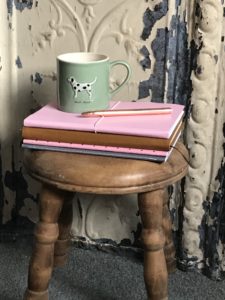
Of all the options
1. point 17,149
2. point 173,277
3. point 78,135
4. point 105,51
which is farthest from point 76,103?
point 173,277

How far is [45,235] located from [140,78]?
35cm

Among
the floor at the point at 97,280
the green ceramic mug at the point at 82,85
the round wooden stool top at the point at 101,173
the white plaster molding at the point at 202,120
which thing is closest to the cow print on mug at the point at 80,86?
the green ceramic mug at the point at 82,85

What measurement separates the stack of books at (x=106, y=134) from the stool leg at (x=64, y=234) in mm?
181

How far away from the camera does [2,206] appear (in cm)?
123

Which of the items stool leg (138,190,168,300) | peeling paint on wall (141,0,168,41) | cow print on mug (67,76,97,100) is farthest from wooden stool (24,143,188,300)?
peeling paint on wall (141,0,168,41)

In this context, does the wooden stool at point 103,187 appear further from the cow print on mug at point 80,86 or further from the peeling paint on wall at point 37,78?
the peeling paint on wall at point 37,78

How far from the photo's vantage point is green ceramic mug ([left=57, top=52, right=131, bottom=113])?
0.92 meters

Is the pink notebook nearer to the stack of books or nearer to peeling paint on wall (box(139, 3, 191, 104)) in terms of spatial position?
the stack of books

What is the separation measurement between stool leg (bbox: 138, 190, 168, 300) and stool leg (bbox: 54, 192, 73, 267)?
7.9 inches

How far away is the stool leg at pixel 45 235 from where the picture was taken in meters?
0.90

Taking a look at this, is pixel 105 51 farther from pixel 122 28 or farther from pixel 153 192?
pixel 153 192

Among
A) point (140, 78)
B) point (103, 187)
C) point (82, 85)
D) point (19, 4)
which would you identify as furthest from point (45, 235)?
point (19, 4)

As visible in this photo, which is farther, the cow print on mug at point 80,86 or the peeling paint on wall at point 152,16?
the peeling paint on wall at point 152,16

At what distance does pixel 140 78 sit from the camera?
1072mm
